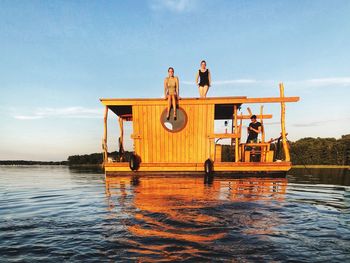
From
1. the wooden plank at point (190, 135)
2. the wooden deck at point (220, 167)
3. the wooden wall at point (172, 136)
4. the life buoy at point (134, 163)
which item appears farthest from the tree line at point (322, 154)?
the life buoy at point (134, 163)

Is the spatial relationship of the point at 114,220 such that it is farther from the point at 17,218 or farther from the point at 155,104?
the point at 155,104

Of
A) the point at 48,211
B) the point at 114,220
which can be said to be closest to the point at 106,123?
the point at 48,211

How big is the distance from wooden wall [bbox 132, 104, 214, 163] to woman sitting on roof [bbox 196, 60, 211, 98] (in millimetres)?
775

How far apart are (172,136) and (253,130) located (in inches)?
143

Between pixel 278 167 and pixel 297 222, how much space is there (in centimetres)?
761

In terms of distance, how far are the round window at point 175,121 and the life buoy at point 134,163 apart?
6.10 ft

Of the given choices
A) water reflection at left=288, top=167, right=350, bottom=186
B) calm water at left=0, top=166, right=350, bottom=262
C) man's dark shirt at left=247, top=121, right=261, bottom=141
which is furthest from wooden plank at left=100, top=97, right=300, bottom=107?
calm water at left=0, top=166, right=350, bottom=262

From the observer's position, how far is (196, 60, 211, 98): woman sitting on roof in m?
11.4

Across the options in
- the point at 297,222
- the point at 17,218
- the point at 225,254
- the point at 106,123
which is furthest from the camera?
the point at 106,123

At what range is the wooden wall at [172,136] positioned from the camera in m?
11.2

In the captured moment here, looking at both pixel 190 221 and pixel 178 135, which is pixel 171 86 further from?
pixel 190 221

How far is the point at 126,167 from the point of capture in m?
11.2

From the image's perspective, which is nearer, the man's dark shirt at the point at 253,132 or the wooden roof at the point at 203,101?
the wooden roof at the point at 203,101

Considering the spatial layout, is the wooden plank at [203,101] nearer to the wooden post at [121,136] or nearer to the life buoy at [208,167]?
the life buoy at [208,167]
